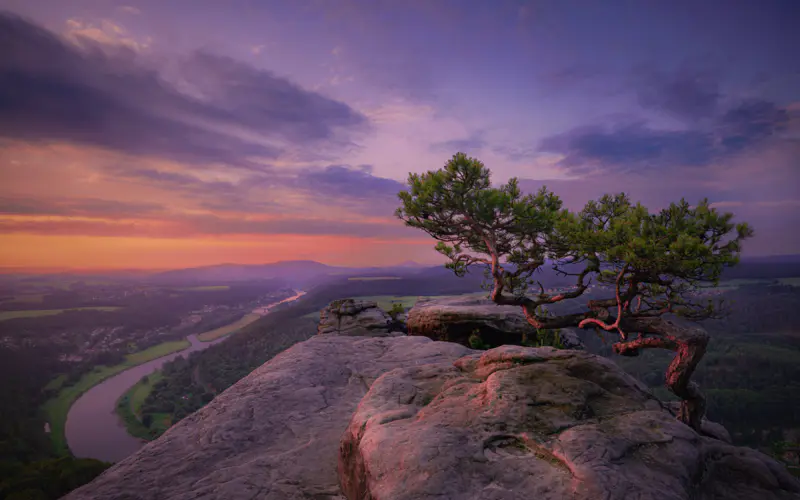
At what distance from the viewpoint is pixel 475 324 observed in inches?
936

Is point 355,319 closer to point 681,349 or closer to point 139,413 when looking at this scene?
point 681,349

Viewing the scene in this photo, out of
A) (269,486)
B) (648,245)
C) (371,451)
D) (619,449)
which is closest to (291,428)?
(269,486)

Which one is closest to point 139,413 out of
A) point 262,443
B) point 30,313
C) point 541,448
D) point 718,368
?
point 30,313

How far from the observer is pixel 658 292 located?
42.7ft

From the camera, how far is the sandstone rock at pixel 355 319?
1035 inches

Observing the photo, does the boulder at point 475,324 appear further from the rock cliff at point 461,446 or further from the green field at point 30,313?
the green field at point 30,313

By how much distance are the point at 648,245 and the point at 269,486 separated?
529 inches

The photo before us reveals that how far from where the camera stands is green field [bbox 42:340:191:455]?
85.4 m

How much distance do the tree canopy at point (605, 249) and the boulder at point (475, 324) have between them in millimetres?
4723

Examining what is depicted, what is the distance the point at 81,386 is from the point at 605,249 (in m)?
159

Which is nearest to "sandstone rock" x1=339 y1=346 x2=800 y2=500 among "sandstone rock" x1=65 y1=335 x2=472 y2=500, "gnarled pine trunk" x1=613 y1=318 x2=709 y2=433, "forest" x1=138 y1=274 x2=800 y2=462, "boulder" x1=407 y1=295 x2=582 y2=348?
"sandstone rock" x1=65 y1=335 x2=472 y2=500

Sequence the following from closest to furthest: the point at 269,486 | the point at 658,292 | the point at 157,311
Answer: the point at 269,486
the point at 658,292
the point at 157,311

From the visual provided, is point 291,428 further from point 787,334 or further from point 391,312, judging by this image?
point 787,334

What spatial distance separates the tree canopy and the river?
87.7 metres
